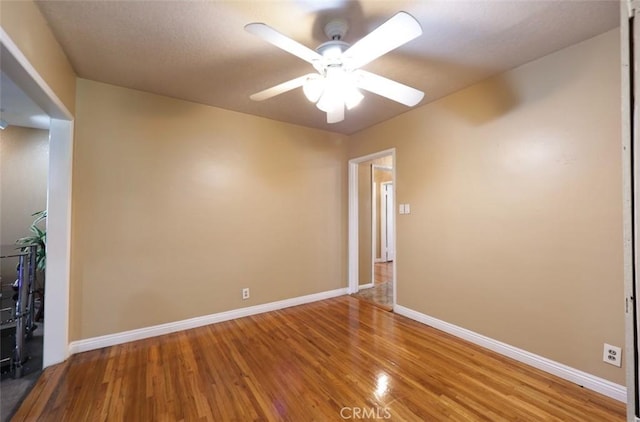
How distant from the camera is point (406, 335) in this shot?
258 cm

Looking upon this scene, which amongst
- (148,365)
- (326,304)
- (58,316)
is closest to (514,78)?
(326,304)

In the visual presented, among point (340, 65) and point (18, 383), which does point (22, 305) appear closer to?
point (18, 383)

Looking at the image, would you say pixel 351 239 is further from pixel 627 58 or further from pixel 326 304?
pixel 627 58

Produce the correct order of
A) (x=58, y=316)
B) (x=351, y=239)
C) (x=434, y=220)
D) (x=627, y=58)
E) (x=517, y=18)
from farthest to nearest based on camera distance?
(x=351, y=239) < (x=434, y=220) < (x=58, y=316) < (x=517, y=18) < (x=627, y=58)

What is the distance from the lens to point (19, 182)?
3.23 m

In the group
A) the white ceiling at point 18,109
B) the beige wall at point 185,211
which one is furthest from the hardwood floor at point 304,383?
the white ceiling at point 18,109

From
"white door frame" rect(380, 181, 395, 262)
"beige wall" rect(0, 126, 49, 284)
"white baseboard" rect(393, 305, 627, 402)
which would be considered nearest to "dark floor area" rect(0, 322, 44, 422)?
"beige wall" rect(0, 126, 49, 284)

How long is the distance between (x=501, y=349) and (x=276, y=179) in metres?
2.88

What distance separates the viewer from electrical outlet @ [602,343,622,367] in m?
1.66

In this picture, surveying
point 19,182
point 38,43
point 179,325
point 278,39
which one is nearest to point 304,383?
point 179,325

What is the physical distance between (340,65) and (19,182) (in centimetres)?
425

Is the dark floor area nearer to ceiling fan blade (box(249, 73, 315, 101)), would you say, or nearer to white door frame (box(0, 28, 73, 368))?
white door frame (box(0, 28, 73, 368))

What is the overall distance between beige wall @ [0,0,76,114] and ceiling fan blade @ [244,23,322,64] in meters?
1.12

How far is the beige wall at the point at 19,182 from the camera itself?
316 cm
